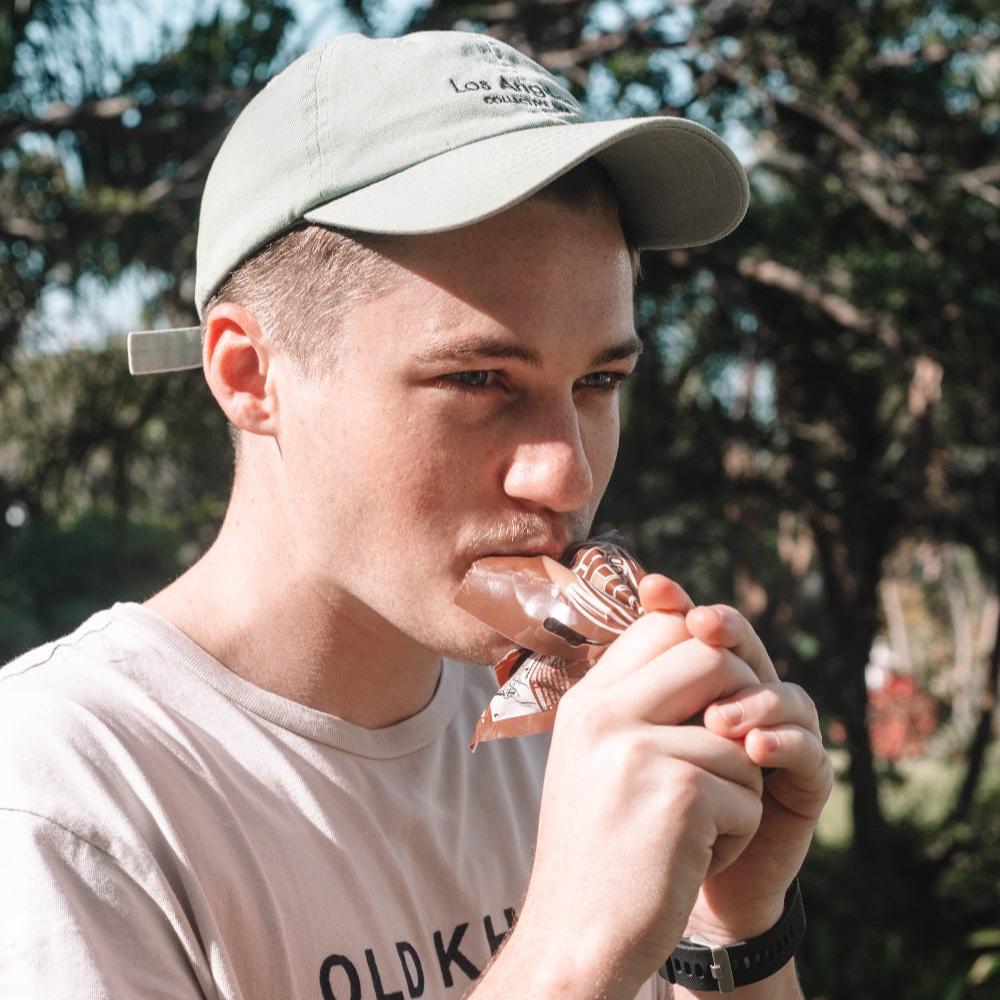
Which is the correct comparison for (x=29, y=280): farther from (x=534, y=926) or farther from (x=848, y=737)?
(x=848, y=737)

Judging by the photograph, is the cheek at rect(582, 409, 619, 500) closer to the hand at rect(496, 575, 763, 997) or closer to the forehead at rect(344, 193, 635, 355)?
the forehead at rect(344, 193, 635, 355)

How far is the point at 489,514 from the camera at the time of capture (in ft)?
5.53

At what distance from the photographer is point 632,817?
1.36 meters

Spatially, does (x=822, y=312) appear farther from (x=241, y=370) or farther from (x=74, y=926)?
(x=74, y=926)

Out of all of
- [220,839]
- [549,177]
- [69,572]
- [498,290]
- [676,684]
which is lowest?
[69,572]

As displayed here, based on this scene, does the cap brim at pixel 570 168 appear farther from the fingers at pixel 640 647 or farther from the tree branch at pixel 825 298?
the tree branch at pixel 825 298

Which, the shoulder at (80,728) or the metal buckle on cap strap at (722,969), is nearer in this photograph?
the shoulder at (80,728)

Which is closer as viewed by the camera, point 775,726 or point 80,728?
point 775,726

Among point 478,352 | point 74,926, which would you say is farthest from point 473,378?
point 74,926

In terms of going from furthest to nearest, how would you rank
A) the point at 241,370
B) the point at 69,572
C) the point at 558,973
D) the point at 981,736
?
the point at 981,736 → the point at 69,572 → the point at 241,370 → the point at 558,973

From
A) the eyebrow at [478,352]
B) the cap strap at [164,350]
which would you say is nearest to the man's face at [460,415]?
the eyebrow at [478,352]

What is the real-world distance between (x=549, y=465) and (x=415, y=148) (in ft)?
1.67

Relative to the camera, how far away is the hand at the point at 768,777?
1411mm

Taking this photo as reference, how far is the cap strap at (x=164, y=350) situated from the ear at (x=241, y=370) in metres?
0.27
